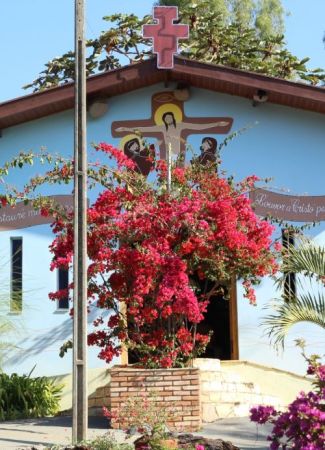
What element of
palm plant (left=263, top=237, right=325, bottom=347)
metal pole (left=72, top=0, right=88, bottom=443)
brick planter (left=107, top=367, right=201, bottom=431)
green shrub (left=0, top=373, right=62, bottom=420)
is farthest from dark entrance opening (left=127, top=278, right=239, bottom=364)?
metal pole (left=72, top=0, right=88, bottom=443)

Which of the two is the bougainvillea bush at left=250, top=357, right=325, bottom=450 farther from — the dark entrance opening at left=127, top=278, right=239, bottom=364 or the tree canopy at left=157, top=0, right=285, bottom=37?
the tree canopy at left=157, top=0, right=285, bottom=37

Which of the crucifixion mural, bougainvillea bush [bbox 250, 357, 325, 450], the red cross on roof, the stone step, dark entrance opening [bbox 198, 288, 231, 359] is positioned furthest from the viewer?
dark entrance opening [bbox 198, 288, 231, 359]

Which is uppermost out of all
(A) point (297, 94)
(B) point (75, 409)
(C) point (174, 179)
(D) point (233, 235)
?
(A) point (297, 94)

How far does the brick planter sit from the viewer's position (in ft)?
40.3

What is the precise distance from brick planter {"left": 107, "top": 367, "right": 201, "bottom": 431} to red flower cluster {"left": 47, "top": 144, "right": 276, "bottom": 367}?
0.75ft

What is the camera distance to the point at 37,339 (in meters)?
15.7

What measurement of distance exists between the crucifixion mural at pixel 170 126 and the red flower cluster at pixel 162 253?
2.68 m

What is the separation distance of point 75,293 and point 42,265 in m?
5.56

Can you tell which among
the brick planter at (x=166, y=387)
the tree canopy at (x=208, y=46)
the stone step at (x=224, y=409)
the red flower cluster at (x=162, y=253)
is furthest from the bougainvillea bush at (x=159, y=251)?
the tree canopy at (x=208, y=46)

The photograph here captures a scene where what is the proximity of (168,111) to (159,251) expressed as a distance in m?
4.42

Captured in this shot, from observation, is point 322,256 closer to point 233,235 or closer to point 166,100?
point 233,235

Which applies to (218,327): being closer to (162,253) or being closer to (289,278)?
(289,278)

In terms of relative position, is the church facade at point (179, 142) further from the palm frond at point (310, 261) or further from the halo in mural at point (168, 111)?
the palm frond at point (310, 261)

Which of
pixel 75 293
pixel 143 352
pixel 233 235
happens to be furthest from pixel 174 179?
pixel 75 293
